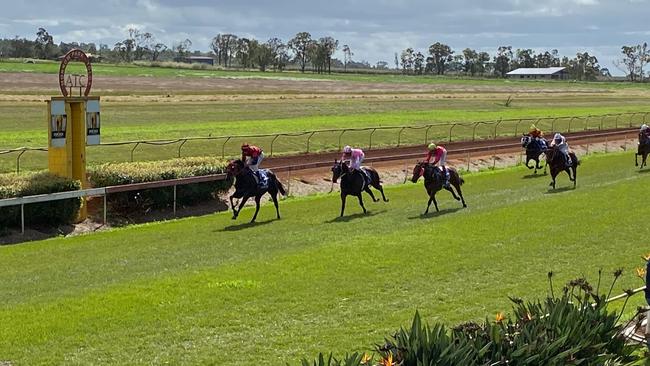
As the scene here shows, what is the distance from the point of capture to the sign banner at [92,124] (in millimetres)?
22375

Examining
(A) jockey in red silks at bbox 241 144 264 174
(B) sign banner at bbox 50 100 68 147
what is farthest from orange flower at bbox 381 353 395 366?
(B) sign banner at bbox 50 100 68 147

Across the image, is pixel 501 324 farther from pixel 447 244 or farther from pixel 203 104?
pixel 203 104

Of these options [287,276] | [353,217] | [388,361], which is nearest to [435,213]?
[353,217]

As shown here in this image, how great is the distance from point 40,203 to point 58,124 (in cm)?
269

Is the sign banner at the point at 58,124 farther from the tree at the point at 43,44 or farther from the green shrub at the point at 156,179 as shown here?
the tree at the point at 43,44

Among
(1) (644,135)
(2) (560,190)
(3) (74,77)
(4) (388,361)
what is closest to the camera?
(4) (388,361)

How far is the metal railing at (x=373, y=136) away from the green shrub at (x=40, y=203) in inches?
236

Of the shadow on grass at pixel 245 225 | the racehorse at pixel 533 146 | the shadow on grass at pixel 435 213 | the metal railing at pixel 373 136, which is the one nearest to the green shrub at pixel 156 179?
the shadow on grass at pixel 245 225

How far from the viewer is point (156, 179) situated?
23312 mm

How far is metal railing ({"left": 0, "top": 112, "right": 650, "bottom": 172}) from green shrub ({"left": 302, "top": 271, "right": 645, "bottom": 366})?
22.3 meters

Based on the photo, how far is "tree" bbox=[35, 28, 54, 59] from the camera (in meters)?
158

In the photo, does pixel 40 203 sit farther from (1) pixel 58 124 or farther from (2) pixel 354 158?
(2) pixel 354 158

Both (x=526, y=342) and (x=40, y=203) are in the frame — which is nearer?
(x=526, y=342)

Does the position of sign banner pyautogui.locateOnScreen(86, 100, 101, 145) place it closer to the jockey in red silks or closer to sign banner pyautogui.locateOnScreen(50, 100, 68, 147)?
sign banner pyautogui.locateOnScreen(50, 100, 68, 147)
